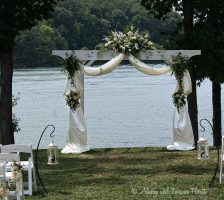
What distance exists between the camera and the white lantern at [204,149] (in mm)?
12260

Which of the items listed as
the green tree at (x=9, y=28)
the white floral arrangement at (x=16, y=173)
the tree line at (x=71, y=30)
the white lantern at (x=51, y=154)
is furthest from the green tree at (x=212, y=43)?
the tree line at (x=71, y=30)

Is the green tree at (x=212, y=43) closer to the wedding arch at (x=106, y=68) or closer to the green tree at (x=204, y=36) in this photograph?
the green tree at (x=204, y=36)

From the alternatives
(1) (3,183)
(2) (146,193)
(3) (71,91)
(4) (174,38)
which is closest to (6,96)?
(3) (71,91)

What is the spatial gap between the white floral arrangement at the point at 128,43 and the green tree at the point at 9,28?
6.17 ft

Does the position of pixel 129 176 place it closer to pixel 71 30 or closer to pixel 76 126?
pixel 76 126

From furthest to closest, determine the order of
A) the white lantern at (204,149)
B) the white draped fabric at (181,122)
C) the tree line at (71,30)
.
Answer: the tree line at (71,30)
the white draped fabric at (181,122)
the white lantern at (204,149)

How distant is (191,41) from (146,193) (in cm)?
846

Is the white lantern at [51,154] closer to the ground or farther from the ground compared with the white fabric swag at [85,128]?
closer to the ground

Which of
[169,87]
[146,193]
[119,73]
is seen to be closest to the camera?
[146,193]

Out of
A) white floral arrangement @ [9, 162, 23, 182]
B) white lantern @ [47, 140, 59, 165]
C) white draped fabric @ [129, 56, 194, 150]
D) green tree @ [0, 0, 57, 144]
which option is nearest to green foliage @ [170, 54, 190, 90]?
white draped fabric @ [129, 56, 194, 150]

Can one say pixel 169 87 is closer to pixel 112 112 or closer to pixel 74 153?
pixel 112 112

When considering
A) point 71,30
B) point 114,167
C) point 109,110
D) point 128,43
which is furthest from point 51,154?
point 71,30

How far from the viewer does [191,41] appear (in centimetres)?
1672

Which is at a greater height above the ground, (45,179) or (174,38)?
(174,38)
